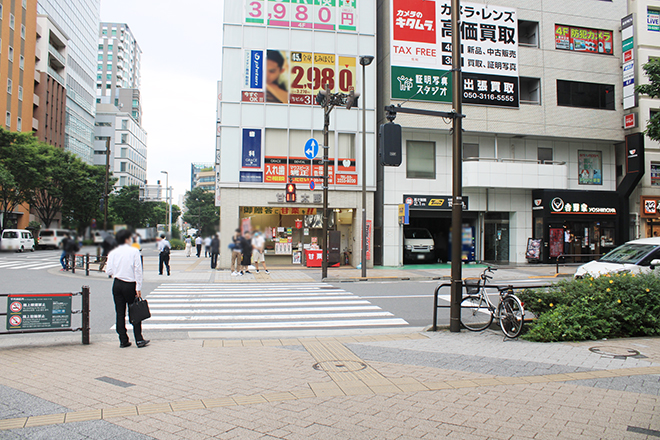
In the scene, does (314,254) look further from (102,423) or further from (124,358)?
(102,423)

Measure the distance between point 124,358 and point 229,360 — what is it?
1.64 meters

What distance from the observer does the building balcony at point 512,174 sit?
84.2 ft

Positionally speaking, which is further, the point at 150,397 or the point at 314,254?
the point at 314,254

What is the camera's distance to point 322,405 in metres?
4.68

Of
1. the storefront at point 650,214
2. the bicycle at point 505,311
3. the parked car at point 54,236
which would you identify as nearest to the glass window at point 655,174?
the storefront at point 650,214

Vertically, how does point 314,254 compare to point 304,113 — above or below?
below

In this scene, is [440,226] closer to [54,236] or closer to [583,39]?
[583,39]

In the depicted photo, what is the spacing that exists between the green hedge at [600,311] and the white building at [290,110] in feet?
50.7

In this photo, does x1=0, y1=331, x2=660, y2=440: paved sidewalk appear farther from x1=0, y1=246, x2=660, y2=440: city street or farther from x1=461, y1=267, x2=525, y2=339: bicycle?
x1=461, y1=267, x2=525, y2=339: bicycle

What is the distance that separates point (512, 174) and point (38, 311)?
82.6 feet

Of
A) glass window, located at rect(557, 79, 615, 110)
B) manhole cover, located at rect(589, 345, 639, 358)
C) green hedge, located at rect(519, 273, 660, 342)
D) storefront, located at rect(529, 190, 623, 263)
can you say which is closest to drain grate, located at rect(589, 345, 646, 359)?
manhole cover, located at rect(589, 345, 639, 358)

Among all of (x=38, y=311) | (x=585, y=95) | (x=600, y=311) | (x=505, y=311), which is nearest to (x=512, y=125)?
(x=585, y=95)

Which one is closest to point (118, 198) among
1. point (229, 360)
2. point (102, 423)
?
point (102, 423)

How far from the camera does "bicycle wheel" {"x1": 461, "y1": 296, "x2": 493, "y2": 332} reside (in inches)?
356
